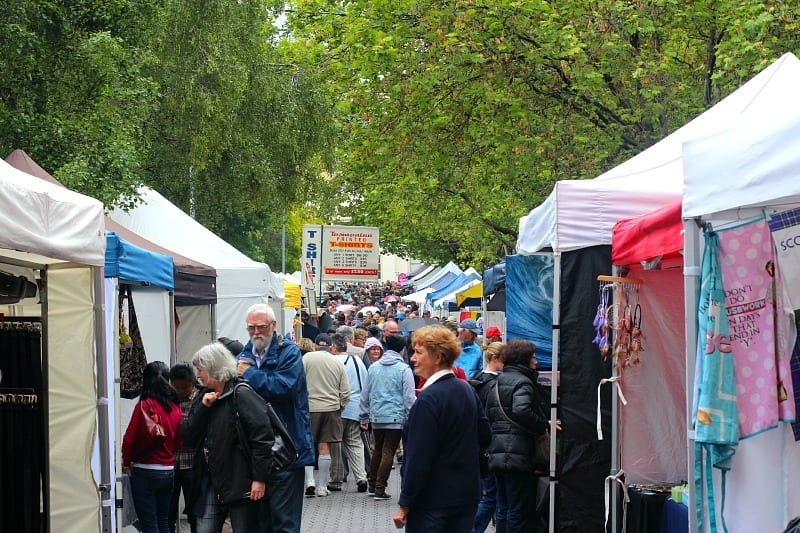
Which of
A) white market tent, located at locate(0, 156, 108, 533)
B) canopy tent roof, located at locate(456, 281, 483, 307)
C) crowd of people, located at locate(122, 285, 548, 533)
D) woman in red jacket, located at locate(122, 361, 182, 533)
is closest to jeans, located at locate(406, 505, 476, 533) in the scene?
crowd of people, located at locate(122, 285, 548, 533)

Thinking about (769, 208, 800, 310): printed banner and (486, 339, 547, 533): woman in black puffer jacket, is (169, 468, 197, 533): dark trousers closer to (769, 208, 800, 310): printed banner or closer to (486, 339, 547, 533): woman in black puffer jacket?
(486, 339, 547, 533): woman in black puffer jacket

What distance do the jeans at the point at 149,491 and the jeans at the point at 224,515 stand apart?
132 centimetres

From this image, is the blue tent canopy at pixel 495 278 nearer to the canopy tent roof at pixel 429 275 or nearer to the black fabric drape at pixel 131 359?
the black fabric drape at pixel 131 359

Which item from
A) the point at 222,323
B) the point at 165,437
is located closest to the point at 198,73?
the point at 222,323

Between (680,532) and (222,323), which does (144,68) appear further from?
(680,532)

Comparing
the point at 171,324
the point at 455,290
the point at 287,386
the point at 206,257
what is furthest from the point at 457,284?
the point at 287,386

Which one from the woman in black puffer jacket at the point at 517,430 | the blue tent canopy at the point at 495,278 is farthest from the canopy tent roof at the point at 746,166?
the blue tent canopy at the point at 495,278

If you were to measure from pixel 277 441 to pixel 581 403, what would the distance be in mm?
2574

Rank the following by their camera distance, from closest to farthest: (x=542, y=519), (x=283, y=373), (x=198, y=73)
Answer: (x=283, y=373), (x=542, y=519), (x=198, y=73)

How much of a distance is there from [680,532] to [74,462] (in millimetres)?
3722

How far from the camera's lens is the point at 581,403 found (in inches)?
344

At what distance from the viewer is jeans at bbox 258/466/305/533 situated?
750 centimetres

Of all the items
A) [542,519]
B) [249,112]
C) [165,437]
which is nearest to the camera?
[165,437]

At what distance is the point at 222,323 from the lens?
18062mm
